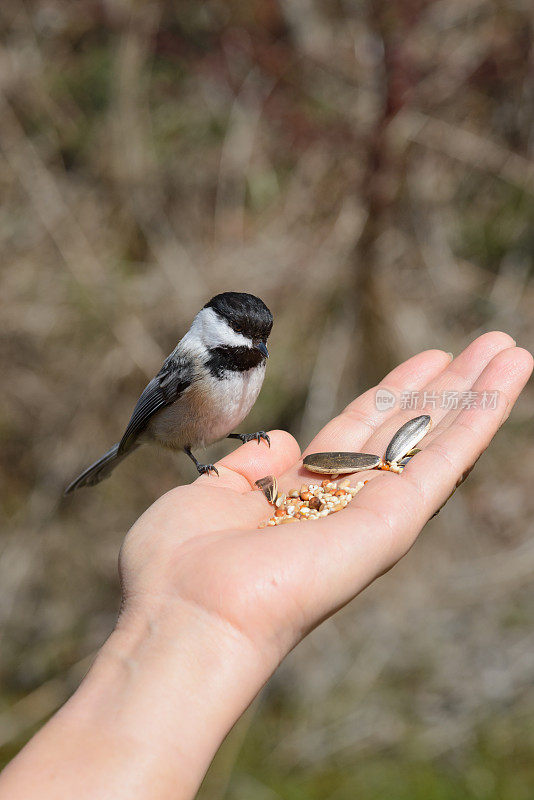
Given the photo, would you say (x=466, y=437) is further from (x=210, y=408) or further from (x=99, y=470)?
(x=99, y=470)

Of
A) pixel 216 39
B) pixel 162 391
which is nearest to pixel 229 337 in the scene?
pixel 162 391

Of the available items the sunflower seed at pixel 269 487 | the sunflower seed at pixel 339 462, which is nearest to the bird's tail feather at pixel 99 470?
the sunflower seed at pixel 269 487

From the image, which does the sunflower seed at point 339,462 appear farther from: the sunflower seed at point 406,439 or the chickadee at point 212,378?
the chickadee at point 212,378

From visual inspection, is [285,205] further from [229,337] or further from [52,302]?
[229,337]

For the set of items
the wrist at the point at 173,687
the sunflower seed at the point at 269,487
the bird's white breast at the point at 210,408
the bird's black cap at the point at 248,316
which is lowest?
the sunflower seed at the point at 269,487

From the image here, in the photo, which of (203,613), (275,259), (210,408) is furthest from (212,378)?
(275,259)

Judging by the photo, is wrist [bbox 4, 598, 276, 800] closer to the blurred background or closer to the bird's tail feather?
the bird's tail feather

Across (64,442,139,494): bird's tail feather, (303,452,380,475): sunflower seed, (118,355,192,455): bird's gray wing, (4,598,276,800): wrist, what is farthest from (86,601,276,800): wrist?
(64,442,139,494): bird's tail feather
